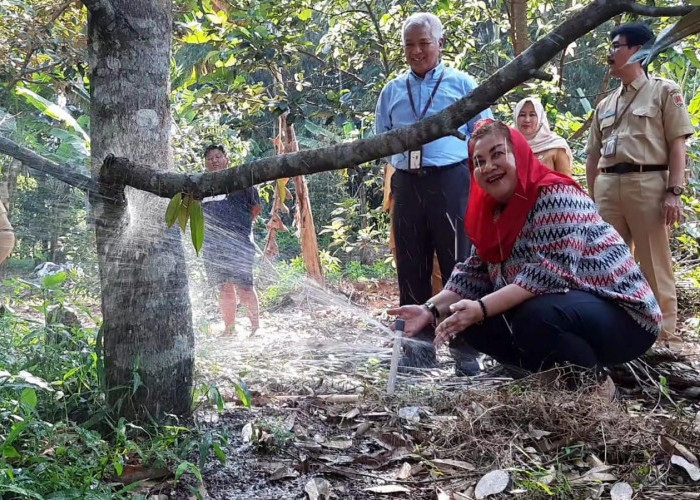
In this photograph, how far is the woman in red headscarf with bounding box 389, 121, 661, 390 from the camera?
8.40ft

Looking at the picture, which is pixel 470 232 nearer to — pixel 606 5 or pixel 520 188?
pixel 520 188

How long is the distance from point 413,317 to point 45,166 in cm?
151

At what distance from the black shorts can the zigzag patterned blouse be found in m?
2.57

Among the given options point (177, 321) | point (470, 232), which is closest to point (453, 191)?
point (470, 232)

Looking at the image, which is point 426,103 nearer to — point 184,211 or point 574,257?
point 574,257

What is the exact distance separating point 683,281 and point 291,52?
3620 mm

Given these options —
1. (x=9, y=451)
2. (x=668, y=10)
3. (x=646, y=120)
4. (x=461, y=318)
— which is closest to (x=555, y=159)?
(x=646, y=120)

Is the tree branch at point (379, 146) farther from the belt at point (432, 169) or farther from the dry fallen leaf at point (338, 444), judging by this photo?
the belt at point (432, 169)

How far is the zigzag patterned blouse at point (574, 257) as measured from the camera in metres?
2.54

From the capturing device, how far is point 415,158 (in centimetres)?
366

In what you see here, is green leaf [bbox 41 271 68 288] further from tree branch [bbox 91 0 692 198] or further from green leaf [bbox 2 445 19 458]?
green leaf [bbox 2 445 19 458]

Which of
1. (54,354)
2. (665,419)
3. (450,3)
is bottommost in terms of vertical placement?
(665,419)

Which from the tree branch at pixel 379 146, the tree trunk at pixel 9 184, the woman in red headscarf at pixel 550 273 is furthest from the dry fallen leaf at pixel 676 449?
the tree trunk at pixel 9 184

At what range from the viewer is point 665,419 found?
254 centimetres
